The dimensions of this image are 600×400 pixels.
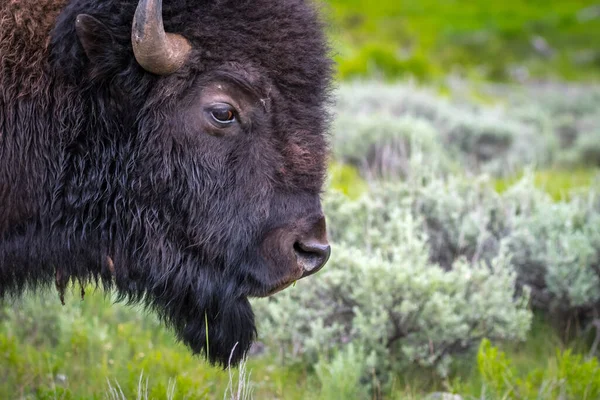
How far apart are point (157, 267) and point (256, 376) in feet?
4.83

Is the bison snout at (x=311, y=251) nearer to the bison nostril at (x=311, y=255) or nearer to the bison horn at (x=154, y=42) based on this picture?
the bison nostril at (x=311, y=255)

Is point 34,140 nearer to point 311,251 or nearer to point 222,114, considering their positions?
point 222,114

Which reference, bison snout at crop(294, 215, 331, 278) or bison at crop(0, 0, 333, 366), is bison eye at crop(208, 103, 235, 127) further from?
bison snout at crop(294, 215, 331, 278)

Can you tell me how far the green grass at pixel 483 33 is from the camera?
2914cm

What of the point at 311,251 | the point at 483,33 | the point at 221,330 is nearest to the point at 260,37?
the point at 311,251

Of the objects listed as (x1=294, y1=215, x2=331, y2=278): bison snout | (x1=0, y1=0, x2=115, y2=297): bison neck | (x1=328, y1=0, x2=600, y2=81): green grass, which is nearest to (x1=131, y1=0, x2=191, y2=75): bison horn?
(x1=0, y1=0, x2=115, y2=297): bison neck

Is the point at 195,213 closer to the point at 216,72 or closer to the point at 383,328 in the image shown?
the point at 216,72

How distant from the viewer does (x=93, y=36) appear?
282 centimetres

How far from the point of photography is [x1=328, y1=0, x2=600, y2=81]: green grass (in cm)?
2914

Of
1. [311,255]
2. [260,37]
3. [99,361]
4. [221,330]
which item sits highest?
[260,37]

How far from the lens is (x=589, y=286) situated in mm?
4887

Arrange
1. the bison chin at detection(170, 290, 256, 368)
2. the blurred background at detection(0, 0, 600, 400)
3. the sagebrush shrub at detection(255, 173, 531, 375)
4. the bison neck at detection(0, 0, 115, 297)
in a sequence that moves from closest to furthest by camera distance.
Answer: the bison neck at detection(0, 0, 115, 297)
the bison chin at detection(170, 290, 256, 368)
the blurred background at detection(0, 0, 600, 400)
the sagebrush shrub at detection(255, 173, 531, 375)

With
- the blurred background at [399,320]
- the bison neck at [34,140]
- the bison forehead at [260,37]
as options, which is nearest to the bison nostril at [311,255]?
the blurred background at [399,320]

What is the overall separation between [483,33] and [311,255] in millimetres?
37392
